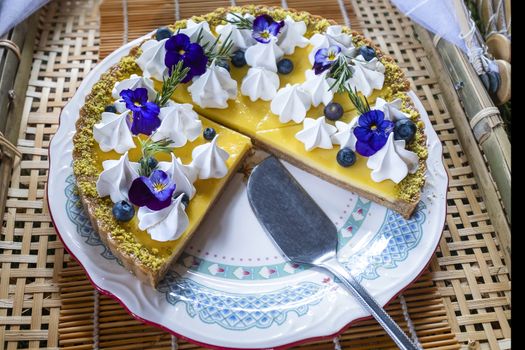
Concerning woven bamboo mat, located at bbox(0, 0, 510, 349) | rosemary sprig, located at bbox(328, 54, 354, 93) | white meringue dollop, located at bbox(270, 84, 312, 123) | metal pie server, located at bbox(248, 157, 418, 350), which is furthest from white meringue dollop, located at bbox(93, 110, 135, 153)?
rosemary sprig, located at bbox(328, 54, 354, 93)

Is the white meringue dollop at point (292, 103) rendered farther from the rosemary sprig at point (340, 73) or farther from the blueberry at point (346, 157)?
the blueberry at point (346, 157)

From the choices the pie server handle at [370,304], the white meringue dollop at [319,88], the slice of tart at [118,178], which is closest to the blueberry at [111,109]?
the slice of tart at [118,178]

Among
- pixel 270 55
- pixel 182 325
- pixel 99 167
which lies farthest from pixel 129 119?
pixel 182 325

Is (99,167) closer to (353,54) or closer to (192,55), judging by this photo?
(192,55)

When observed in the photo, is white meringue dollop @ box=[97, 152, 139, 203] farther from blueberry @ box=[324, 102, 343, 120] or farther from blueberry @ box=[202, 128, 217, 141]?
blueberry @ box=[324, 102, 343, 120]

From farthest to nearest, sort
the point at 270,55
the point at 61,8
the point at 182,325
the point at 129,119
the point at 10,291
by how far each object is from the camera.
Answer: the point at 61,8
the point at 270,55
the point at 129,119
the point at 10,291
the point at 182,325
